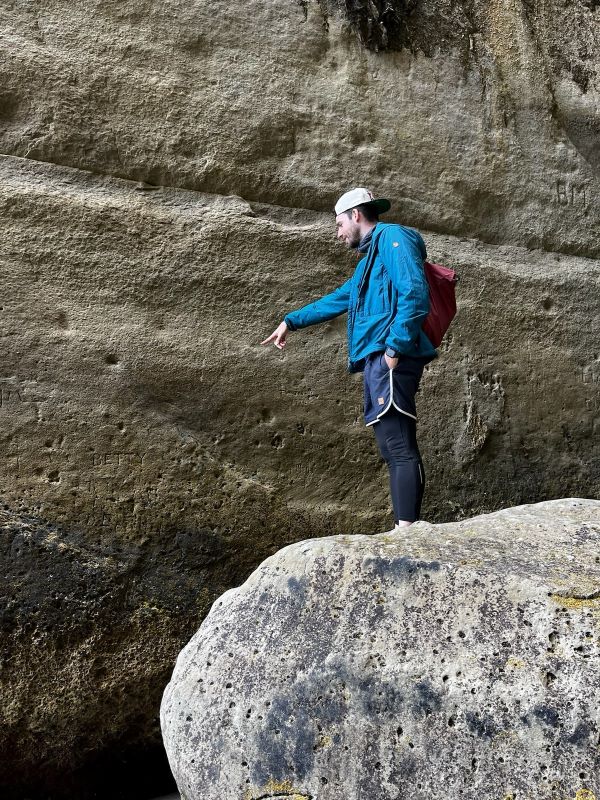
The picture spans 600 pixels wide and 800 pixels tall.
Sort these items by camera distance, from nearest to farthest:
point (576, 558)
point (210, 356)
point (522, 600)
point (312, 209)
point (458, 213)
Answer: point (522, 600), point (576, 558), point (210, 356), point (312, 209), point (458, 213)

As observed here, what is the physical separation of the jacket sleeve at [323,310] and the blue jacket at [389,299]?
41 millimetres

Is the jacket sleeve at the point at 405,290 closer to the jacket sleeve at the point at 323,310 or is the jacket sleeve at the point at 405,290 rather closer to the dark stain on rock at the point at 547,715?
the jacket sleeve at the point at 323,310

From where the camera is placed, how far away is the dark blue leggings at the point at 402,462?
3.09 m

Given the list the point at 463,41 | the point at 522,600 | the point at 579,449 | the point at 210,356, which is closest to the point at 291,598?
the point at 522,600

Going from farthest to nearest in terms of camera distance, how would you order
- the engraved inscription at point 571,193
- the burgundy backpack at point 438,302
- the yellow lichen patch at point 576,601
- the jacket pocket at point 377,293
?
the engraved inscription at point 571,193, the burgundy backpack at point 438,302, the jacket pocket at point 377,293, the yellow lichen patch at point 576,601

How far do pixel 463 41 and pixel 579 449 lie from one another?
2059 millimetres

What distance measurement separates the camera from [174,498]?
369cm

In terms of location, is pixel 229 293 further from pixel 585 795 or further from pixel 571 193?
pixel 585 795

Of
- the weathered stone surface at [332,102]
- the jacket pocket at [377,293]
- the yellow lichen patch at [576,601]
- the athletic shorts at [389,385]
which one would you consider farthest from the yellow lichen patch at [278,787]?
the weathered stone surface at [332,102]

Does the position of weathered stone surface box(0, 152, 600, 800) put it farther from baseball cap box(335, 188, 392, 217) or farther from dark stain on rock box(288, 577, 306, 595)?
dark stain on rock box(288, 577, 306, 595)

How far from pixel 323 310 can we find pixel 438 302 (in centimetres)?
43

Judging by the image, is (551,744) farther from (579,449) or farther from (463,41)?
(463,41)

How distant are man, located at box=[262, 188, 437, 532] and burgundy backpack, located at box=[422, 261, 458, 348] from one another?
0.07 metres

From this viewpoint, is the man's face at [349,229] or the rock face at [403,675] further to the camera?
the man's face at [349,229]
